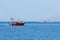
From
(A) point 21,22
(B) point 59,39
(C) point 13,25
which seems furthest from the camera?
(C) point 13,25

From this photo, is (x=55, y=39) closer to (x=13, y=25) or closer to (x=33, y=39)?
(x=33, y=39)

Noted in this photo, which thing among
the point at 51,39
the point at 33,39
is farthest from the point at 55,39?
the point at 33,39

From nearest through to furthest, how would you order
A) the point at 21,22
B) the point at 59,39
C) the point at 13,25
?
the point at 59,39
the point at 21,22
the point at 13,25

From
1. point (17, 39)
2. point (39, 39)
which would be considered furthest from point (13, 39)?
point (39, 39)

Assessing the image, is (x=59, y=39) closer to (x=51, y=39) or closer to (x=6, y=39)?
(x=51, y=39)

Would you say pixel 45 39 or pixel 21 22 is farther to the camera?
pixel 21 22

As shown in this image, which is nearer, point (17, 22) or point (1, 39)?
point (1, 39)

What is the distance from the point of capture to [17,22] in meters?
72.8

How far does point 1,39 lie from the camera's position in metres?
32.0

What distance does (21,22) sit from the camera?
71688mm

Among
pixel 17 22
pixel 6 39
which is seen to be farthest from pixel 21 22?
pixel 6 39

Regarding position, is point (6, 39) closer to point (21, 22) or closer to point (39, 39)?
point (39, 39)

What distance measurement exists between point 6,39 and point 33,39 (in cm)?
335

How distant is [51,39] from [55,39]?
476 mm
